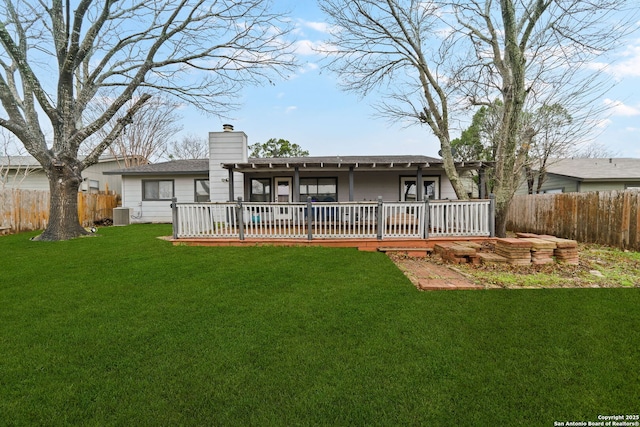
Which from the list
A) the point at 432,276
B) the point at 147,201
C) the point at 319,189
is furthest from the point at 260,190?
the point at 432,276

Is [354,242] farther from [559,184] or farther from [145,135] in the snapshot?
[145,135]

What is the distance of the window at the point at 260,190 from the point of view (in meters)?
11.6

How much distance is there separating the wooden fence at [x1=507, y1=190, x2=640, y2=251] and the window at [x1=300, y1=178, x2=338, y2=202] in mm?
7152

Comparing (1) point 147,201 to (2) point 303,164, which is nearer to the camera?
(2) point 303,164

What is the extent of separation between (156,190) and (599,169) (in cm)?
2257

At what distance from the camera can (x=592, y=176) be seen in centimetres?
1381

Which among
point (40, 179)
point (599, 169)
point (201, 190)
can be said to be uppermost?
point (599, 169)

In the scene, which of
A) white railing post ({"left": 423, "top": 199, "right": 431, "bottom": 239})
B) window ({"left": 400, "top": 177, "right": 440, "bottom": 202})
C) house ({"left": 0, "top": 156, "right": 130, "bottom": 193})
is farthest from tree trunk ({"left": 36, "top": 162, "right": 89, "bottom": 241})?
window ({"left": 400, "top": 177, "right": 440, "bottom": 202})

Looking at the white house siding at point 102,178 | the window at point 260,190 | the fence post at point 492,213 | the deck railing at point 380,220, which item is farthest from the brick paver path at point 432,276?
the white house siding at point 102,178

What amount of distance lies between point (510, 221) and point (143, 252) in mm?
13039

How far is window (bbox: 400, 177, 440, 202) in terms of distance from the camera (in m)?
11.5

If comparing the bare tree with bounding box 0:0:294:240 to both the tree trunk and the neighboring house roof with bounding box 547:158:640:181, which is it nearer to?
the tree trunk

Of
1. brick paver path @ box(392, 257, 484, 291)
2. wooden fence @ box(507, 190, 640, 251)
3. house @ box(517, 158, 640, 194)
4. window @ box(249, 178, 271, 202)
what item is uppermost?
house @ box(517, 158, 640, 194)

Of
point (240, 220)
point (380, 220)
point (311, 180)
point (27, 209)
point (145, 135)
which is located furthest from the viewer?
point (145, 135)
